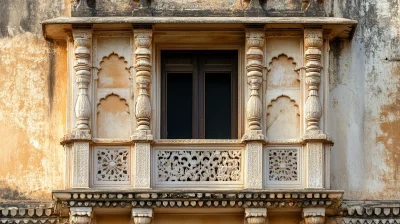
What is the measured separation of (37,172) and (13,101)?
996mm

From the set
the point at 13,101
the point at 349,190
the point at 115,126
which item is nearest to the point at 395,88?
the point at 349,190

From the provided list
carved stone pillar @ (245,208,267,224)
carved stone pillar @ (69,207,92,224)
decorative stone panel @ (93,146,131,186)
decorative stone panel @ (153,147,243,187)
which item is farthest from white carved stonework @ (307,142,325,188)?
carved stone pillar @ (69,207,92,224)

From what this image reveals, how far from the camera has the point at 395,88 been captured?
2019 cm

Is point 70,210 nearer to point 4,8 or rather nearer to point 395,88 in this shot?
point 4,8

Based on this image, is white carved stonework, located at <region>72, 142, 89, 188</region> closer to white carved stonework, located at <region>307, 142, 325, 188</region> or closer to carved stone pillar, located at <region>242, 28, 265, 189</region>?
carved stone pillar, located at <region>242, 28, 265, 189</region>

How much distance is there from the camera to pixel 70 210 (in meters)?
19.2

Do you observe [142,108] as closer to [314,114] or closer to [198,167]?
[198,167]

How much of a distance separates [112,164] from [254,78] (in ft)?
6.95

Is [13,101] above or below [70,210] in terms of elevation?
above

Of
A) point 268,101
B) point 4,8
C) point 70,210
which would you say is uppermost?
point 4,8

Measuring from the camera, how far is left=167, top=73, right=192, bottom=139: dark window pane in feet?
66.0

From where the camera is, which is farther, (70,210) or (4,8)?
(4,8)

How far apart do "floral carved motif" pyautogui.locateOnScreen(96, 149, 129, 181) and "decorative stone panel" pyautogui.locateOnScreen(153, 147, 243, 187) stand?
1.26 feet

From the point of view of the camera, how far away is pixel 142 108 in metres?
19.6
